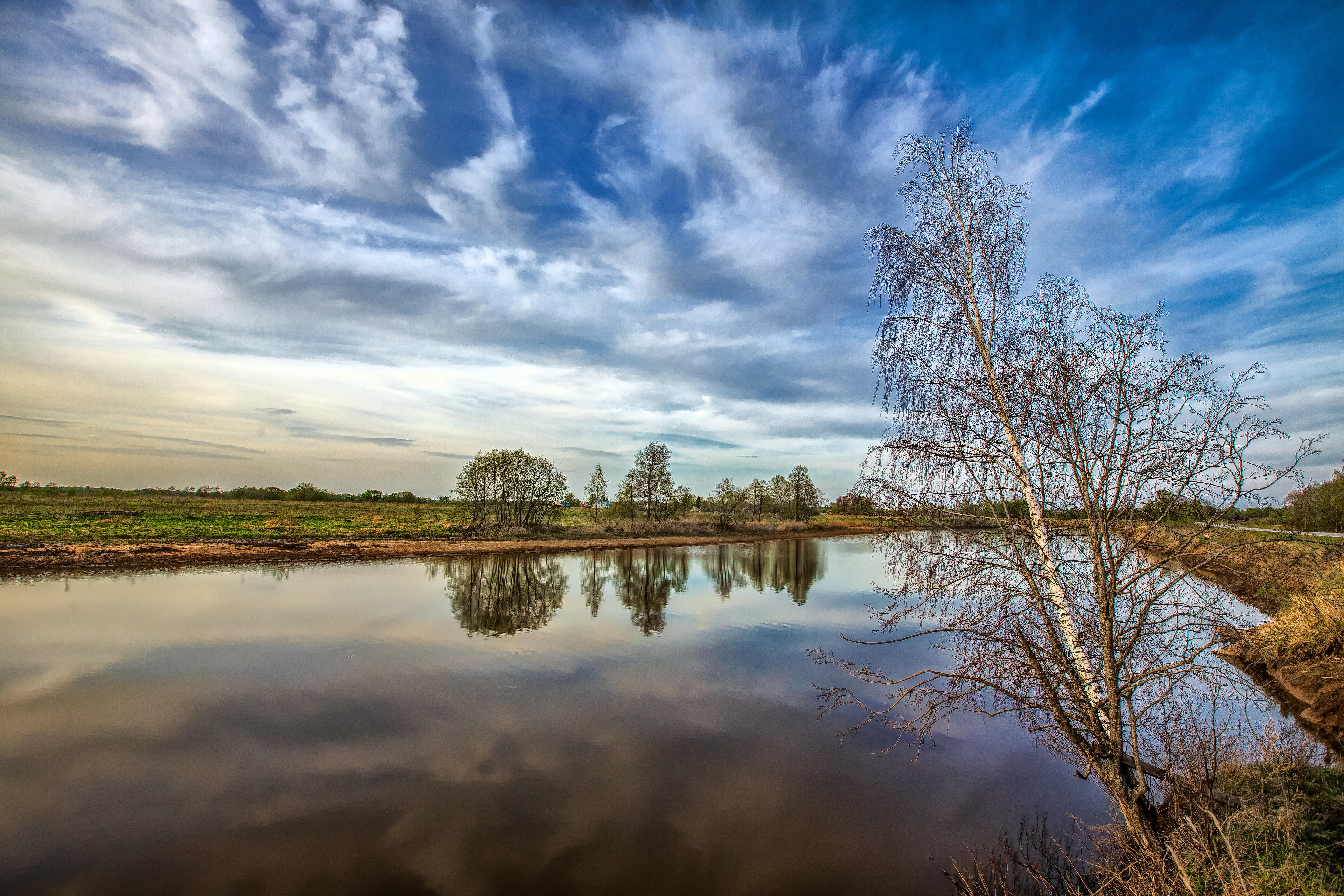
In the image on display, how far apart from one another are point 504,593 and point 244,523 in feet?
109

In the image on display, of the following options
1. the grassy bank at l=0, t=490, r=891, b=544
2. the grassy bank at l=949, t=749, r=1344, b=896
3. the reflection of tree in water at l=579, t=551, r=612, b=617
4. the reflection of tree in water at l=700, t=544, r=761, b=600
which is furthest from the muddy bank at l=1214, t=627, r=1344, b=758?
the reflection of tree in water at l=579, t=551, r=612, b=617

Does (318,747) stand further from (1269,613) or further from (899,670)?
(1269,613)

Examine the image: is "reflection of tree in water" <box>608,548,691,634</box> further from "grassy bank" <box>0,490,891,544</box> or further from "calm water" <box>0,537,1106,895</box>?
"grassy bank" <box>0,490,891,544</box>

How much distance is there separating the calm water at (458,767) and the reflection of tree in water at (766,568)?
9.53 meters

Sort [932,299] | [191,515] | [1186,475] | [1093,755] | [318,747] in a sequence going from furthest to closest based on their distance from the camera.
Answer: [191,515] → [318,747] → [932,299] → [1093,755] → [1186,475]

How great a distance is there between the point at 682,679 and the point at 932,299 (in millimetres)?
8693

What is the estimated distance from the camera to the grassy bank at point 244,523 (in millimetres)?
28500

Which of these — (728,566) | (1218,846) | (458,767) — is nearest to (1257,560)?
(1218,846)

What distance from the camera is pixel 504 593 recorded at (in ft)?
63.6

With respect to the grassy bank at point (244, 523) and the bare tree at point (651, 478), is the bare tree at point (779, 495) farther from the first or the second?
the bare tree at point (651, 478)

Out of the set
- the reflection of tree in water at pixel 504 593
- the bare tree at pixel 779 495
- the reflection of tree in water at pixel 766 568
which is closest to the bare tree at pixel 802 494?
the bare tree at pixel 779 495

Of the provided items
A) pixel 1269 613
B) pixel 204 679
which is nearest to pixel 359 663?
pixel 204 679

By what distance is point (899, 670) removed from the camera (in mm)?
11500

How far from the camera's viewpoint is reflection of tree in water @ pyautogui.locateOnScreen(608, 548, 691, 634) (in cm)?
1641
